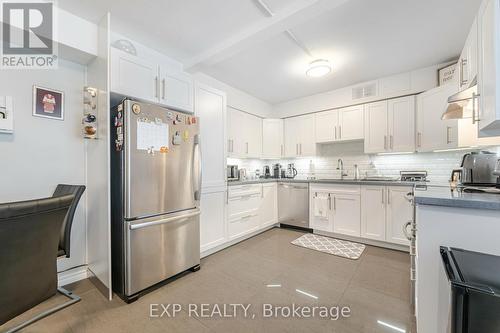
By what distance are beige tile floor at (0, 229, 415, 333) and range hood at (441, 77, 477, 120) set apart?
164 cm

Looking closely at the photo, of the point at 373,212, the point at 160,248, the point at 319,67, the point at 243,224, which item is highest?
the point at 319,67

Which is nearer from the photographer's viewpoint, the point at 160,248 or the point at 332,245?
the point at 160,248

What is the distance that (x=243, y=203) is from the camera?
10.8ft

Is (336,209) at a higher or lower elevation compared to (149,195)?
lower

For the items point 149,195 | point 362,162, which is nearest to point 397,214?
point 362,162

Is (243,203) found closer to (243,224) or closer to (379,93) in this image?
(243,224)

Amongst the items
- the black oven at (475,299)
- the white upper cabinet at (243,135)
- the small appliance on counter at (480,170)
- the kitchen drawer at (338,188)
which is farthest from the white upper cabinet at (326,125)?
the black oven at (475,299)

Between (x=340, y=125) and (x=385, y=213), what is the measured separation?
5.22ft

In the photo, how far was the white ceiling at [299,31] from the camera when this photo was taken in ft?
6.18

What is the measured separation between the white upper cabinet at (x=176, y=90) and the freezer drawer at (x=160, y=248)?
118 cm

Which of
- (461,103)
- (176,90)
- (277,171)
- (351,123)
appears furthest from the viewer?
(277,171)

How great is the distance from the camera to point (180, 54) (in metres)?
2.71

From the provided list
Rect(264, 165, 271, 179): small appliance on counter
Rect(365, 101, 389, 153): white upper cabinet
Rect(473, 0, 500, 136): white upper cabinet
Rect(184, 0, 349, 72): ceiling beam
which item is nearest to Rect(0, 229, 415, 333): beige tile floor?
Rect(473, 0, 500, 136): white upper cabinet

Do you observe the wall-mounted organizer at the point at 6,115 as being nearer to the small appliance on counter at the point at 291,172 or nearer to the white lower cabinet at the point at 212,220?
the white lower cabinet at the point at 212,220
